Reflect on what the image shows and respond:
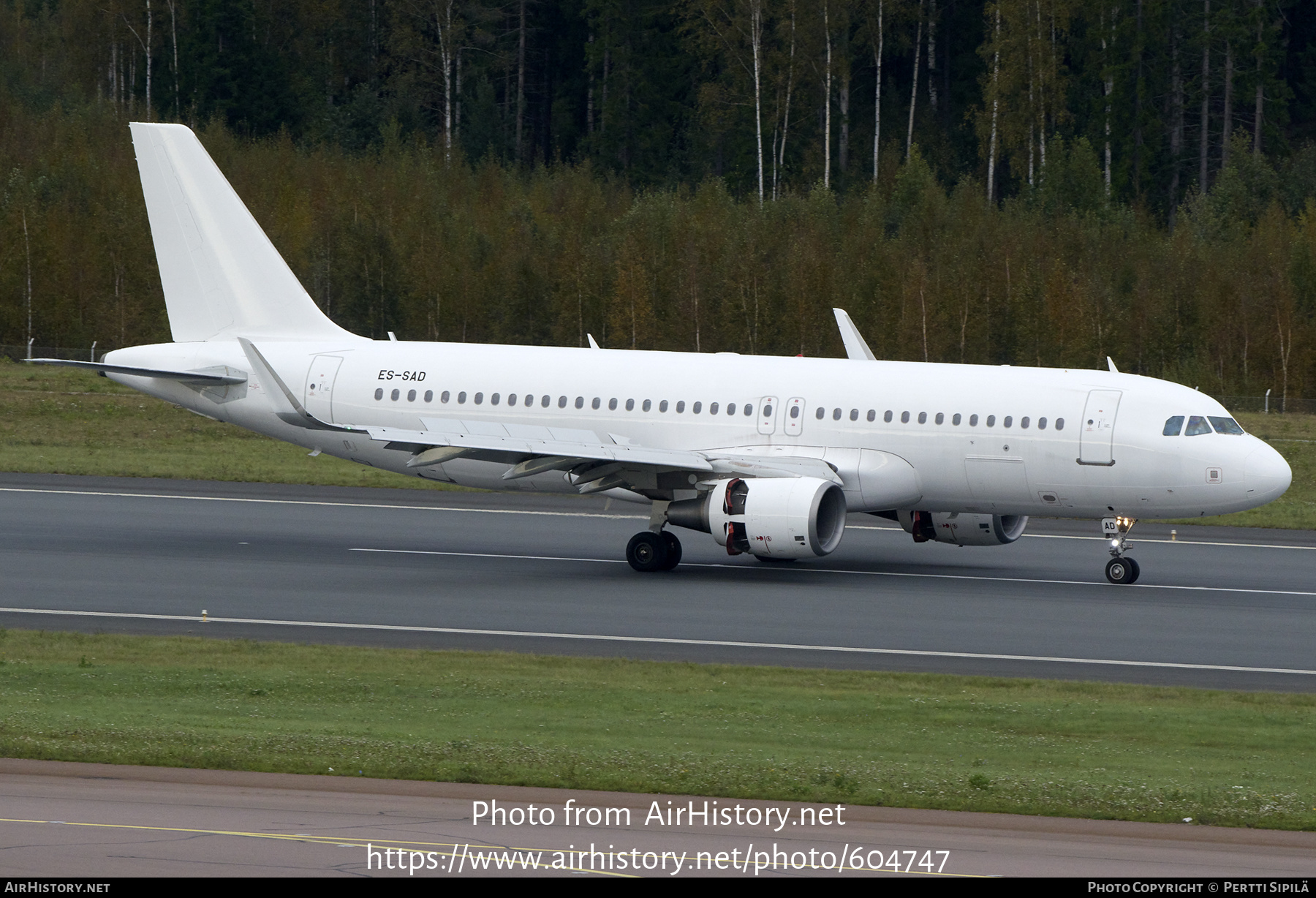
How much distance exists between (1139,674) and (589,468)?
1135 centimetres

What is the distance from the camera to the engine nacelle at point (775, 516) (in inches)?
1139

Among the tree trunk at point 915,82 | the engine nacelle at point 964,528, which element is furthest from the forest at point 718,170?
the engine nacelle at point 964,528

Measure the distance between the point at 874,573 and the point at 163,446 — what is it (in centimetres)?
2621

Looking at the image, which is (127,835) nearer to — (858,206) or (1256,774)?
(1256,774)

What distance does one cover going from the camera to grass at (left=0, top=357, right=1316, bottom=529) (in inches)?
1727

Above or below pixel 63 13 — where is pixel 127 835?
below

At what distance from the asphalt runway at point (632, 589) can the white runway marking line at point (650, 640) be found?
0.20ft

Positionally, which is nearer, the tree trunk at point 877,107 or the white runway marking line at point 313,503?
the white runway marking line at point 313,503

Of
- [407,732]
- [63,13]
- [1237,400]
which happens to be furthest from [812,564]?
[63,13]

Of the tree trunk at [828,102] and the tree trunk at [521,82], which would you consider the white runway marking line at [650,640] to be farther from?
the tree trunk at [521,82]

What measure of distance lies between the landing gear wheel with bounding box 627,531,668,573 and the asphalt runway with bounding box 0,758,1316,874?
52.2 feet

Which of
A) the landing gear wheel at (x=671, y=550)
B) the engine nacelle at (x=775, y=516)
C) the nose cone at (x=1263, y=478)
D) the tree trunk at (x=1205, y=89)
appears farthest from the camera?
the tree trunk at (x=1205, y=89)

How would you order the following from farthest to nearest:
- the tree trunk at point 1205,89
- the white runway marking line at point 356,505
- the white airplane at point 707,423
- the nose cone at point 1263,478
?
1. the tree trunk at point 1205,89
2. the white runway marking line at point 356,505
3. the white airplane at point 707,423
4. the nose cone at point 1263,478

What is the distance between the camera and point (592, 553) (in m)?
33.4
